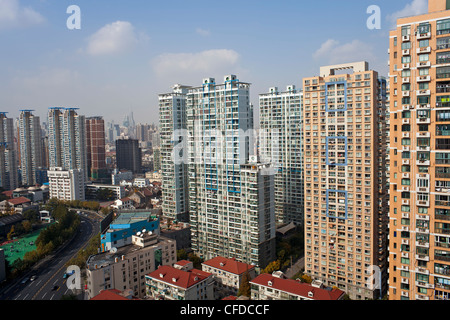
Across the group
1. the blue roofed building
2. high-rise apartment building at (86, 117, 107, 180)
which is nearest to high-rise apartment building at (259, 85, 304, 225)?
the blue roofed building

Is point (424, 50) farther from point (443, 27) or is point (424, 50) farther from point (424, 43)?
point (443, 27)

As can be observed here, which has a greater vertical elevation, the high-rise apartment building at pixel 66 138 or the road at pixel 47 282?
the high-rise apartment building at pixel 66 138

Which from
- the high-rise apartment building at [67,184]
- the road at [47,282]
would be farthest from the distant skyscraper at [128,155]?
the road at [47,282]

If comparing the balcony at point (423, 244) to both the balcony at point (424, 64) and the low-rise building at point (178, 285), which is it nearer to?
the balcony at point (424, 64)

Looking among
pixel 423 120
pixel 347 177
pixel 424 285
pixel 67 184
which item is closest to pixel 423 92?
pixel 423 120

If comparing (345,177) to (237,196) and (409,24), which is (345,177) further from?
(409,24)
